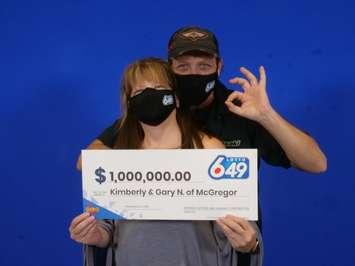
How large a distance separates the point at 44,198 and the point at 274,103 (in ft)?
3.54

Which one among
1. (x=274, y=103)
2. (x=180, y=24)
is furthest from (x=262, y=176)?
(x=180, y=24)

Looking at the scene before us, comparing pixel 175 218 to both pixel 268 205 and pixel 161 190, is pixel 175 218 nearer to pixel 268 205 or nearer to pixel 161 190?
pixel 161 190

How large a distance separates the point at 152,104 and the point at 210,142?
18cm

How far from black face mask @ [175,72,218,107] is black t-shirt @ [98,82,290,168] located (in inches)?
2.0

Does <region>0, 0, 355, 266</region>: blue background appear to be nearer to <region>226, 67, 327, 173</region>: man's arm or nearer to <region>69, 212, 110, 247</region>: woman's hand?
<region>226, 67, 327, 173</region>: man's arm

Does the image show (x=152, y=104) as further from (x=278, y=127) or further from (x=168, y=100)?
(x=278, y=127)

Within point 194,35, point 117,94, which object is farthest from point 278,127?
point 117,94

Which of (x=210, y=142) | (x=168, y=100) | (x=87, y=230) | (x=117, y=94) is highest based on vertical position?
(x=117, y=94)

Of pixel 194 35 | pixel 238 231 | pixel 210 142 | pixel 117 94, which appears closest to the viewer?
pixel 238 231

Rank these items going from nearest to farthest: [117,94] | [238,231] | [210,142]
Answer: [238,231]
[210,142]
[117,94]

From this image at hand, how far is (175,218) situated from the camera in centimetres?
112

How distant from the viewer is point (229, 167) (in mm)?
1093

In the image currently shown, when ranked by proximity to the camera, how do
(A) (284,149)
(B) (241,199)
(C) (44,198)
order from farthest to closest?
(C) (44,198) → (A) (284,149) → (B) (241,199)

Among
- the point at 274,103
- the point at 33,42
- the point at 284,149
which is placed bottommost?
the point at 284,149
